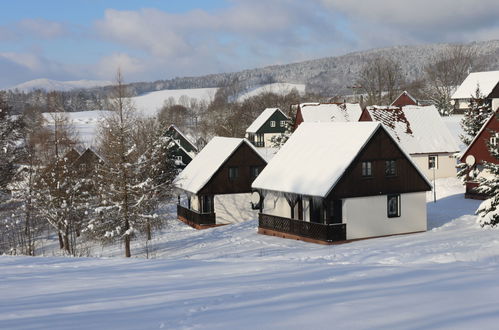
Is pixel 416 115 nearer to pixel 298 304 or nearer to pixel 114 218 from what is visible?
pixel 114 218

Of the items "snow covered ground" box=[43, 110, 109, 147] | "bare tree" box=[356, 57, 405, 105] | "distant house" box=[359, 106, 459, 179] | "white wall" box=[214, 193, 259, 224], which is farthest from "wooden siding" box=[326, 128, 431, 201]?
"snow covered ground" box=[43, 110, 109, 147]

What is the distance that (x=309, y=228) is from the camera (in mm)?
25281

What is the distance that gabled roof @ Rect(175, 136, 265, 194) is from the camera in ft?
114

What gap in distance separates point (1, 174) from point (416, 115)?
1205 inches

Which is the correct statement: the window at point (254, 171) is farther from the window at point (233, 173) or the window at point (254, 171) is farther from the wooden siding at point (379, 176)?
the wooden siding at point (379, 176)

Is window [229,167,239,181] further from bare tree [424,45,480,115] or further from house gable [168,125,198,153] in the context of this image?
bare tree [424,45,480,115]

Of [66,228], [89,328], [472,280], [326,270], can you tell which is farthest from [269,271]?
[66,228]

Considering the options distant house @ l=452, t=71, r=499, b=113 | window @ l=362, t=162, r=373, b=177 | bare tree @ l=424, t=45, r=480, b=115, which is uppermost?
bare tree @ l=424, t=45, r=480, b=115

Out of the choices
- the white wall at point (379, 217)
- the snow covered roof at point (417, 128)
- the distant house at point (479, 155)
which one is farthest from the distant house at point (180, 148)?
the white wall at point (379, 217)

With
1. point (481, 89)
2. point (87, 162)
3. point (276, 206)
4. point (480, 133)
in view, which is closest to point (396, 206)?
point (276, 206)

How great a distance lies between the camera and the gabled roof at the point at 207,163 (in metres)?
34.8

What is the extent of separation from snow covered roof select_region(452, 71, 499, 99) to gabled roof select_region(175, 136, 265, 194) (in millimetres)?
54176

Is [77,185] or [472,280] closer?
[472,280]

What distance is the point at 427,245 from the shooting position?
71.0 ft
